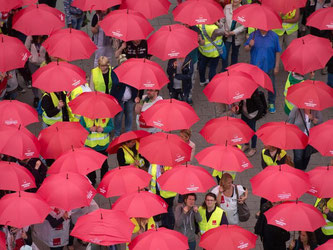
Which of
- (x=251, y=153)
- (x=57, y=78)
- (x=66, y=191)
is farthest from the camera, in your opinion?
(x=251, y=153)

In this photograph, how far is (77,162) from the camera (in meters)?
14.8

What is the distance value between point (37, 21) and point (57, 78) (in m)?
2.20

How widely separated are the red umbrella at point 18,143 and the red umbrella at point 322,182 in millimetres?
4528

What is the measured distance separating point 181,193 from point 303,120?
3415 mm

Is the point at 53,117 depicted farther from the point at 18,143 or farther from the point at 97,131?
the point at 18,143

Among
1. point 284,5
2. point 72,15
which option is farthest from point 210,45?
point 72,15

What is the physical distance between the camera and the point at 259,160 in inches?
704

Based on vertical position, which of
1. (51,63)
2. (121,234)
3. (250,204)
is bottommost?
(250,204)

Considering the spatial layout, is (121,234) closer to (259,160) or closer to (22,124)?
(22,124)

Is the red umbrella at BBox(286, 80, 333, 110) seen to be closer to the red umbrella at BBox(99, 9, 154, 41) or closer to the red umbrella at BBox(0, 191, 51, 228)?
the red umbrella at BBox(99, 9, 154, 41)

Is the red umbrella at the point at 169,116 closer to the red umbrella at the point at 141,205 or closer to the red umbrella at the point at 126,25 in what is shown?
the red umbrella at the point at 141,205

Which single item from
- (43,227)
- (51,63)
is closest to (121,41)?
(51,63)

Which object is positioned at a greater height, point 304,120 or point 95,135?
point 304,120

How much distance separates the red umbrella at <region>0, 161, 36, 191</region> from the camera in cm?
1422
